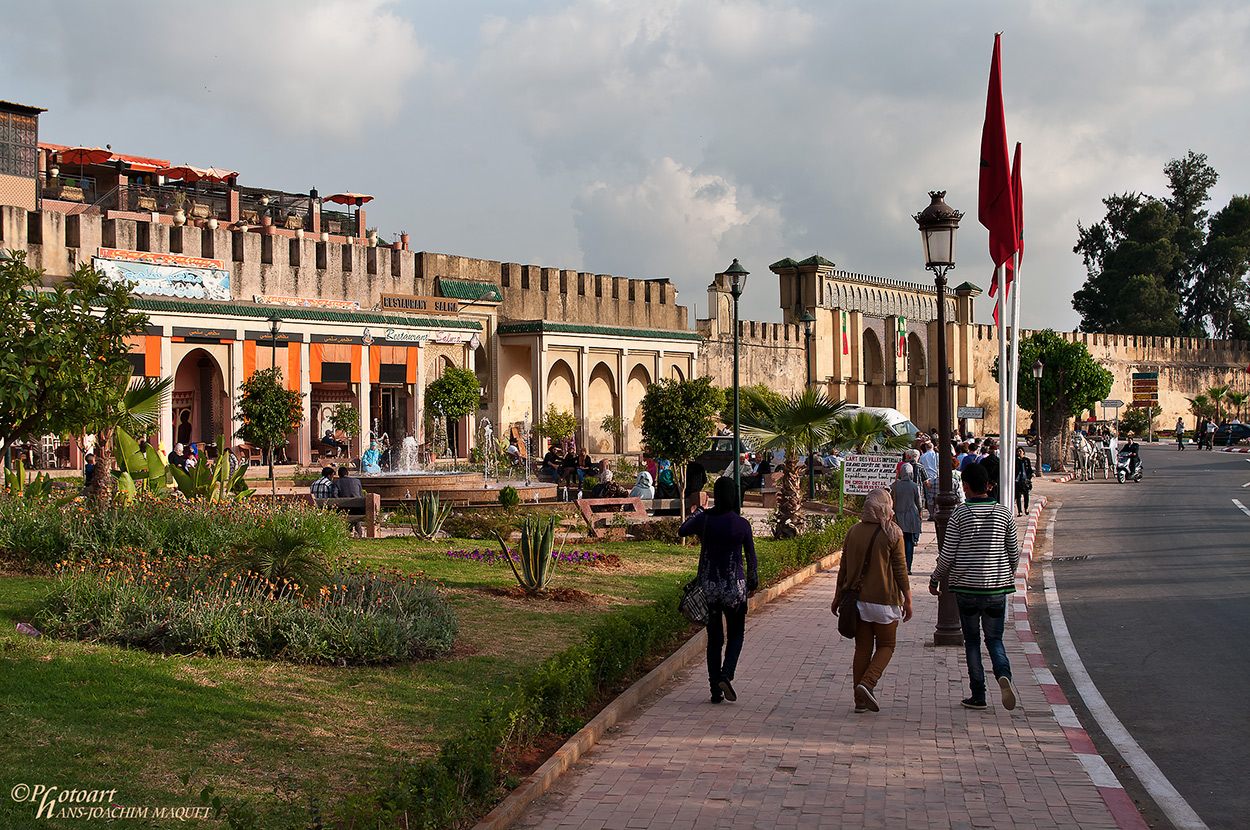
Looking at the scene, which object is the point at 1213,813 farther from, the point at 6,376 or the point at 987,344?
the point at 987,344

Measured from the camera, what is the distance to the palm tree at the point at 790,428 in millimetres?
16156

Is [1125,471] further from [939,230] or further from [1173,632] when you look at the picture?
[939,230]

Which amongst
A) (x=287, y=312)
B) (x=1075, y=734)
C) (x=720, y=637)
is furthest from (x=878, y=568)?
(x=287, y=312)

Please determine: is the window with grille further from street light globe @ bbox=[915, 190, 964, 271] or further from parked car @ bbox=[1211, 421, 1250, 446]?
parked car @ bbox=[1211, 421, 1250, 446]

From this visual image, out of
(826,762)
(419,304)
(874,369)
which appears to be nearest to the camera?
(826,762)

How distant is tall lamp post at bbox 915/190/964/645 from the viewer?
9.23m

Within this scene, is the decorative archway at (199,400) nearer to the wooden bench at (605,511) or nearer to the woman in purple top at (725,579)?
the wooden bench at (605,511)

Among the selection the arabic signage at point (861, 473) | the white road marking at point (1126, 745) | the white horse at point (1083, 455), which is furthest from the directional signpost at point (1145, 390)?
the white road marking at point (1126, 745)

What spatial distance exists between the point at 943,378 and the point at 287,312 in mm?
23285

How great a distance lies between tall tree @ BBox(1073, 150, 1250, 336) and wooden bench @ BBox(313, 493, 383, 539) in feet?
240

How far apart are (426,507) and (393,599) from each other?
6.45m

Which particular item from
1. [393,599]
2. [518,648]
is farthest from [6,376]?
[518,648]

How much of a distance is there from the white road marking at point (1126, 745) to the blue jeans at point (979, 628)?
51cm

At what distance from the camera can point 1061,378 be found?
122 ft
